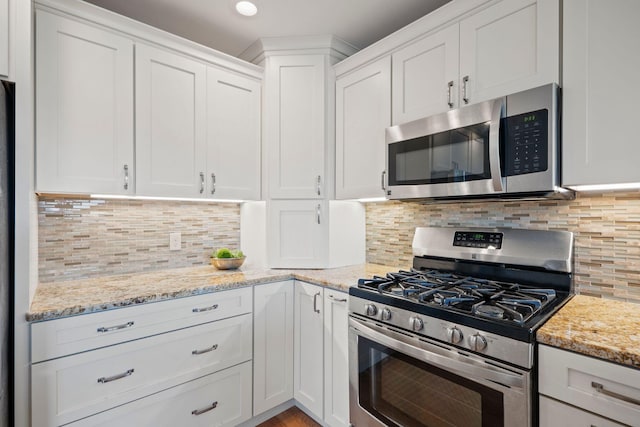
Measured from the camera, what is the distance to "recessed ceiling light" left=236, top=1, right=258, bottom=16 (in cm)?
189

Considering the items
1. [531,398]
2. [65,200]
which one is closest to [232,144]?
[65,200]

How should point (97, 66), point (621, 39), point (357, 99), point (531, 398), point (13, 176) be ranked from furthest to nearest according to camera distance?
point (357, 99) < point (97, 66) < point (13, 176) < point (621, 39) < point (531, 398)

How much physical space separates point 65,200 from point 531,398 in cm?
236

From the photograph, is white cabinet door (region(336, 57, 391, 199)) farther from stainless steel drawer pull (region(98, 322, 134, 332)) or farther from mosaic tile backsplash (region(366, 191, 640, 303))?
stainless steel drawer pull (region(98, 322, 134, 332))

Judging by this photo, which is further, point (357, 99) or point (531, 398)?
point (357, 99)

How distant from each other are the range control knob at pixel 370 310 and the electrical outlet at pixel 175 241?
4.72 feet

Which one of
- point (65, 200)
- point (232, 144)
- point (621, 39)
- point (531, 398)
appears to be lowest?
point (531, 398)

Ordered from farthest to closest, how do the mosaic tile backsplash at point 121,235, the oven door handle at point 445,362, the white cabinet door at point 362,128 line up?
the white cabinet door at point 362,128, the mosaic tile backsplash at point 121,235, the oven door handle at point 445,362

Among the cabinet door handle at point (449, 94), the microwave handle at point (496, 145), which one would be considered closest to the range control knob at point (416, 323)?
the microwave handle at point (496, 145)

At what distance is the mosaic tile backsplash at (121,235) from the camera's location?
185 cm

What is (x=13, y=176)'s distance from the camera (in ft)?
4.33

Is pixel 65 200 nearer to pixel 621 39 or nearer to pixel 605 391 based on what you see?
pixel 605 391

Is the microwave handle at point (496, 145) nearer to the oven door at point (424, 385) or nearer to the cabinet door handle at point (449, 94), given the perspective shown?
the cabinet door handle at point (449, 94)

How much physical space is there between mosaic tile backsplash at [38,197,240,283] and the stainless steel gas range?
4.35 feet
